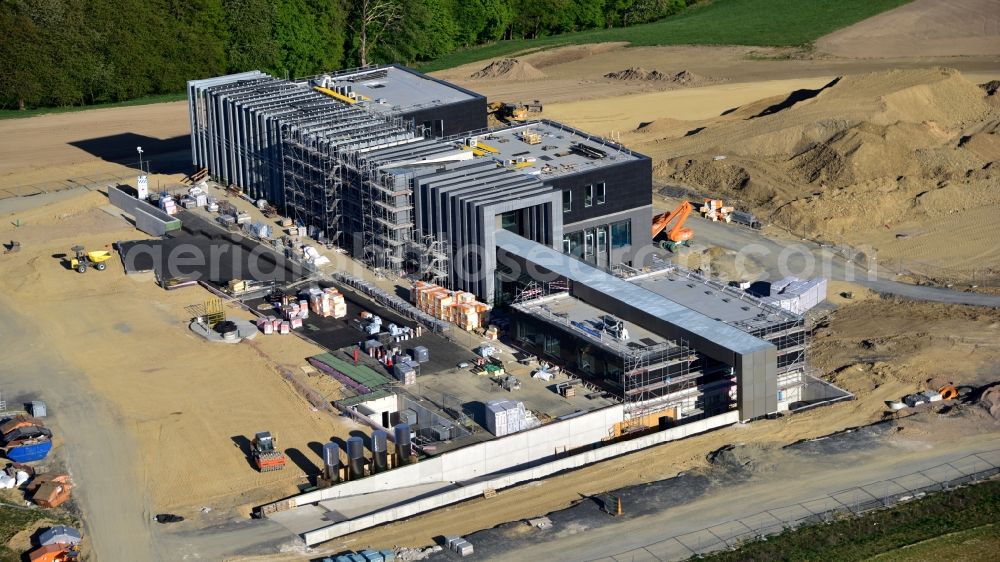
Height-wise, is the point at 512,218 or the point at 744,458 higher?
the point at 512,218

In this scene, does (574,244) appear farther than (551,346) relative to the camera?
Yes

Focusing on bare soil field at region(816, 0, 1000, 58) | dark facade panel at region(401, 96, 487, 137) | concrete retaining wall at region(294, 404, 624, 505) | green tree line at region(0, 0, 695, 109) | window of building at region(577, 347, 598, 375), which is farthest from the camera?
bare soil field at region(816, 0, 1000, 58)

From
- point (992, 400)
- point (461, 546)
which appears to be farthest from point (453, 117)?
point (461, 546)

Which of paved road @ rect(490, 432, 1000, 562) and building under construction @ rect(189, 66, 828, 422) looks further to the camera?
building under construction @ rect(189, 66, 828, 422)

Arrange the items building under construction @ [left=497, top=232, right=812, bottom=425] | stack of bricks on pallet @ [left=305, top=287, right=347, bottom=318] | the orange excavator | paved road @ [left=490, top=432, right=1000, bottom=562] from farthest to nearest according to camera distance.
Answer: the orange excavator < stack of bricks on pallet @ [left=305, top=287, right=347, bottom=318] < building under construction @ [left=497, top=232, right=812, bottom=425] < paved road @ [left=490, top=432, right=1000, bottom=562]

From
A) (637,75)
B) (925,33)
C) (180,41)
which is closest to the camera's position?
(637,75)

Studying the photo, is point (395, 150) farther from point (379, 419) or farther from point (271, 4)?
point (271, 4)

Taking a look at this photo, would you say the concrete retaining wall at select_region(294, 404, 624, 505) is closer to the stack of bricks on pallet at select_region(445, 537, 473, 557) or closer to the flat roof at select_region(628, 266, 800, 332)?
the stack of bricks on pallet at select_region(445, 537, 473, 557)

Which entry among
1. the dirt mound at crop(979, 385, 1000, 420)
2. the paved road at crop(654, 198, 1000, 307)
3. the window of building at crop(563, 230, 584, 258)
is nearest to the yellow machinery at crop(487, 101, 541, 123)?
the paved road at crop(654, 198, 1000, 307)

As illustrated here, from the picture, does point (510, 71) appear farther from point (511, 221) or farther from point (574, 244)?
point (511, 221)
